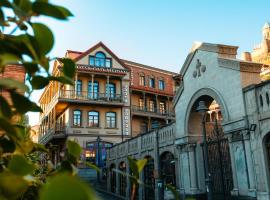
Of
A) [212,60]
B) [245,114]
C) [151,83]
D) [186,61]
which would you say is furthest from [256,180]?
[151,83]

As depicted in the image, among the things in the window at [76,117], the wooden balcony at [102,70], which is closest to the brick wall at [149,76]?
the wooden balcony at [102,70]

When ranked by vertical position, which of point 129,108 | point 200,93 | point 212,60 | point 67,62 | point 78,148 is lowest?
point 78,148

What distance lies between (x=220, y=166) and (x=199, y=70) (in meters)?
4.19

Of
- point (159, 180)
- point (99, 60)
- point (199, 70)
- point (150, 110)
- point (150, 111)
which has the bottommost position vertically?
point (159, 180)

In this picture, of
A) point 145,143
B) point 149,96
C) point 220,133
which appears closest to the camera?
point 220,133

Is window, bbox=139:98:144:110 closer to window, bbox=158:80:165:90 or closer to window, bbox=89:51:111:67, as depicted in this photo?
window, bbox=158:80:165:90

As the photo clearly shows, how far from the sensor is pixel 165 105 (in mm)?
38906

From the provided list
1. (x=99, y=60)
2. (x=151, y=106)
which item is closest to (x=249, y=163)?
(x=99, y=60)

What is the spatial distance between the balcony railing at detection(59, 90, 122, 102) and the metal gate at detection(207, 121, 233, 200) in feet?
66.6

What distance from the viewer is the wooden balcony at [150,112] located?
34.8 meters

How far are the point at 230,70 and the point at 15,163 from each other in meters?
11.5

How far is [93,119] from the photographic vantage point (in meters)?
31.8

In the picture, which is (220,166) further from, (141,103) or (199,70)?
(141,103)

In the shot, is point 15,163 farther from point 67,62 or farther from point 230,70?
point 230,70
